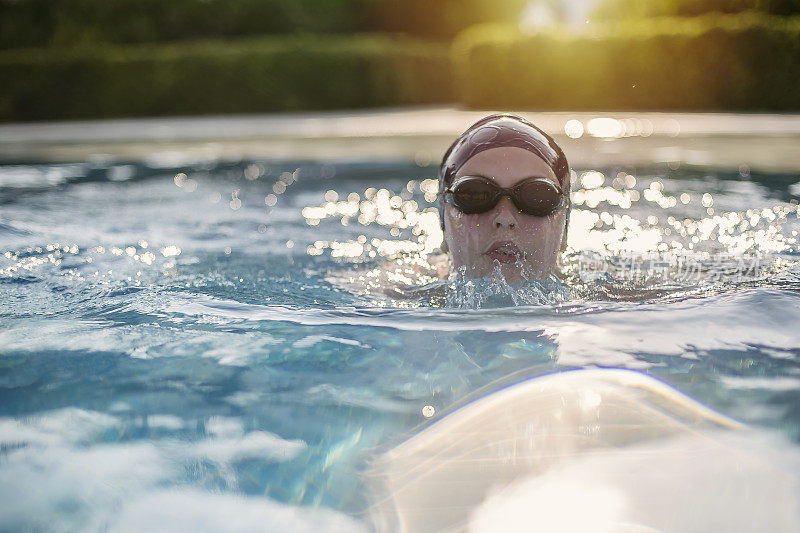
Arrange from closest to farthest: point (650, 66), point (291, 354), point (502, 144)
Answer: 1. point (291, 354)
2. point (502, 144)
3. point (650, 66)

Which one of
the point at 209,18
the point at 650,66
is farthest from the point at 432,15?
the point at 650,66

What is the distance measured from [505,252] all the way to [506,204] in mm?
210

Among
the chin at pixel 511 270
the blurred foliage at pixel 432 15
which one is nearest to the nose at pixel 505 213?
the chin at pixel 511 270

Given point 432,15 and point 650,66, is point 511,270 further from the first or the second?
point 432,15

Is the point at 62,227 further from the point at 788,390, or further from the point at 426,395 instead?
the point at 788,390

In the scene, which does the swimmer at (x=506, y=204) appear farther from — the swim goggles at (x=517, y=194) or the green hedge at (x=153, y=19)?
the green hedge at (x=153, y=19)

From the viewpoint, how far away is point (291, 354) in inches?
98.7

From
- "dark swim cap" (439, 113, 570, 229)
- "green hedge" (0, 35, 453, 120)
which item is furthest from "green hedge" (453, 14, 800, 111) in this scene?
"dark swim cap" (439, 113, 570, 229)

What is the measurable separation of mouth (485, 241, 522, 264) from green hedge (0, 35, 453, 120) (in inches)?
647

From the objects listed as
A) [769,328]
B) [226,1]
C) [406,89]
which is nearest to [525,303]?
[769,328]

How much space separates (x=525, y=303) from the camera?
312cm

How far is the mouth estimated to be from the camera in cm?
326

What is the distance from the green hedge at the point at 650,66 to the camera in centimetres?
1473

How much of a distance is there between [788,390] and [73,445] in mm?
1960
